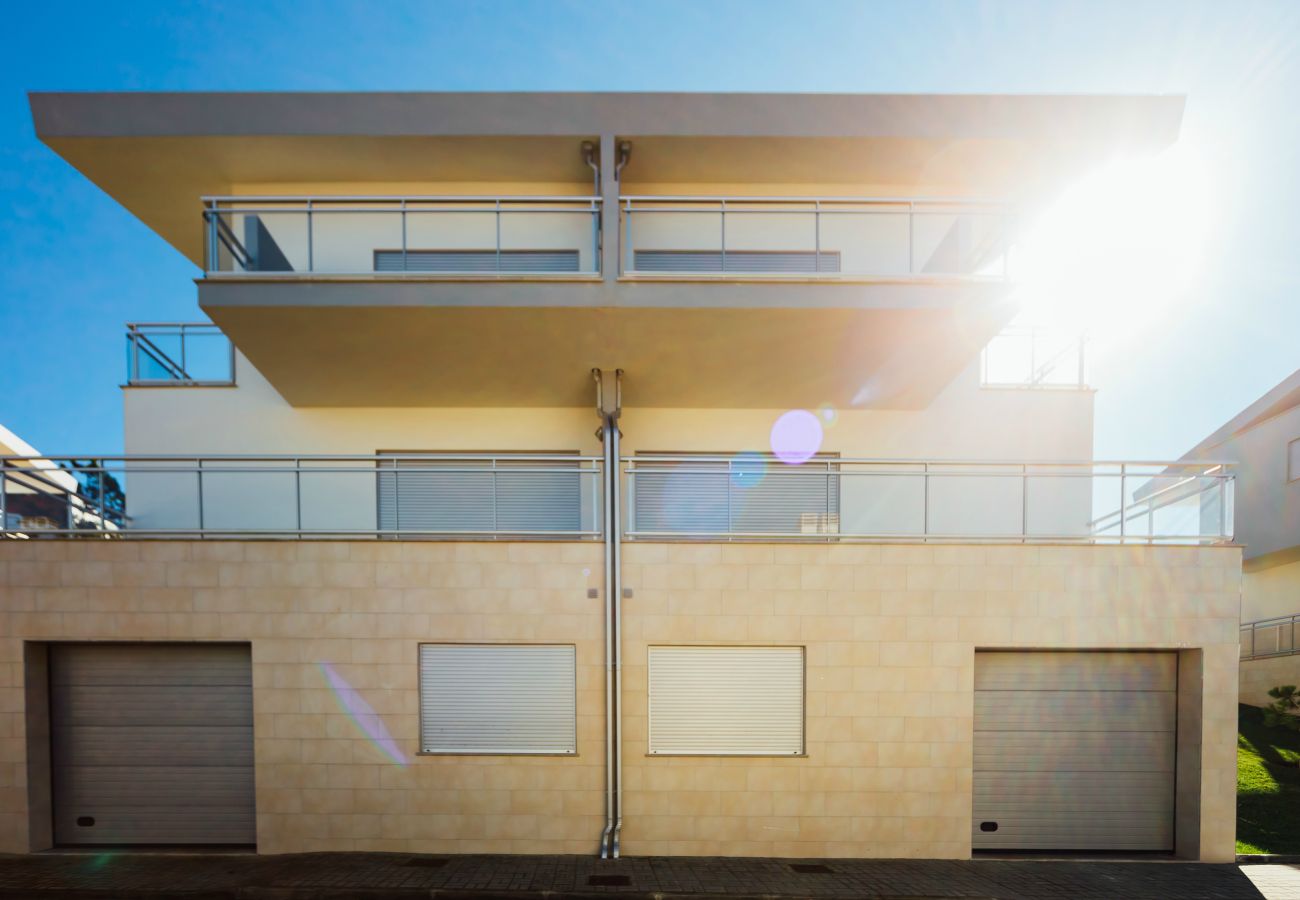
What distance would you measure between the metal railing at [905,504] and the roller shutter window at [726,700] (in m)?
1.31

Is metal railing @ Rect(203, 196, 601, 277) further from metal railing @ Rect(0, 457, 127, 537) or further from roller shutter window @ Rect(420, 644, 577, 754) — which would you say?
roller shutter window @ Rect(420, 644, 577, 754)

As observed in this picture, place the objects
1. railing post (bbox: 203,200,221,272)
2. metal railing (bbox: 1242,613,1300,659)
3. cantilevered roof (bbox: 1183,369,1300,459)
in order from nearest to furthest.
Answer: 1. railing post (bbox: 203,200,221,272)
2. metal railing (bbox: 1242,613,1300,659)
3. cantilevered roof (bbox: 1183,369,1300,459)

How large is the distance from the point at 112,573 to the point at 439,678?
377 centimetres

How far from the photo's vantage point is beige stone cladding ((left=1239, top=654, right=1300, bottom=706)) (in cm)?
1219

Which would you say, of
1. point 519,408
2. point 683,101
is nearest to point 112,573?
point 519,408

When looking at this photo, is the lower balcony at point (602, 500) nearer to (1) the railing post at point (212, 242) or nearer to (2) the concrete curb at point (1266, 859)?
(1) the railing post at point (212, 242)

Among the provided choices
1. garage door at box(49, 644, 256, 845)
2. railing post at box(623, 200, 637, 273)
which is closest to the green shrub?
railing post at box(623, 200, 637, 273)

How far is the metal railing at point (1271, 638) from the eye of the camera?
41.3 ft

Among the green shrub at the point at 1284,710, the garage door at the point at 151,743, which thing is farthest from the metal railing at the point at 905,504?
the green shrub at the point at 1284,710

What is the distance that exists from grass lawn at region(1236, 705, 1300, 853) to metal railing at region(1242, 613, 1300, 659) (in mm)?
3247

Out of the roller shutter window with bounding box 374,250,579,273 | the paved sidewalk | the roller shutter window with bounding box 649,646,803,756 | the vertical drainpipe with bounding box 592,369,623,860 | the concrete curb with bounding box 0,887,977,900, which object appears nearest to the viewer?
the concrete curb with bounding box 0,887,977,900

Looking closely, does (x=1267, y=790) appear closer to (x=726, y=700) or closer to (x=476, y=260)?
(x=726, y=700)

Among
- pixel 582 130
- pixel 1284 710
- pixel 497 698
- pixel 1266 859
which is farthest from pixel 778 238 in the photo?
pixel 1284 710

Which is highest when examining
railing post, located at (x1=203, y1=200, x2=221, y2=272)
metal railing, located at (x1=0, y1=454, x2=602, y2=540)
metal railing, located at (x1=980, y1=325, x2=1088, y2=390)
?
railing post, located at (x1=203, y1=200, x2=221, y2=272)
